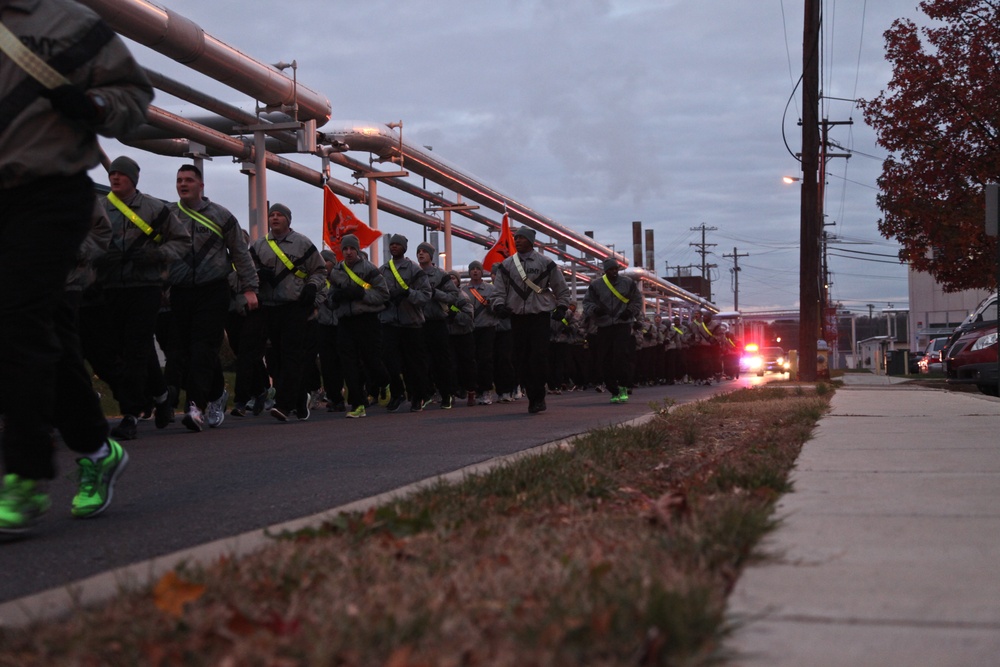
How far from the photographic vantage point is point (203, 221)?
32.0 feet

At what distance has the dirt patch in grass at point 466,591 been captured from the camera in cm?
213

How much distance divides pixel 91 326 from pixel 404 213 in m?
18.6

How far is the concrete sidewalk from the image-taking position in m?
2.21

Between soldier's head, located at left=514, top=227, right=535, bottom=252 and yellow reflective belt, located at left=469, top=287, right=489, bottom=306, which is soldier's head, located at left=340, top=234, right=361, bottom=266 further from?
yellow reflective belt, located at left=469, top=287, right=489, bottom=306

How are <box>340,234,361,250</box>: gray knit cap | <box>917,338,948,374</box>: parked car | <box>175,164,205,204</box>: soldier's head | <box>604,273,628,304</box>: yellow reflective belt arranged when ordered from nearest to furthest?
<box>175,164,205,204</box>: soldier's head, <box>340,234,361,250</box>: gray knit cap, <box>604,273,628,304</box>: yellow reflective belt, <box>917,338,948,374</box>: parked car

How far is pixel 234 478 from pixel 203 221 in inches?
167

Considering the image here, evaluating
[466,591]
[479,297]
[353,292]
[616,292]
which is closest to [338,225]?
[479,297]

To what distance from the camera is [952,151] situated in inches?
829

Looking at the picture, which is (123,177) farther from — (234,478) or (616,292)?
(616,292)

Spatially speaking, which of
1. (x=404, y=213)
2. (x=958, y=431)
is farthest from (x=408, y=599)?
(x=404, y=213)

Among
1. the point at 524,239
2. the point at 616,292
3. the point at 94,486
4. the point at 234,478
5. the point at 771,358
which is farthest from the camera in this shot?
the point at 771,358

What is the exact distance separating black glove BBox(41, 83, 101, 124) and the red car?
45.1 feet

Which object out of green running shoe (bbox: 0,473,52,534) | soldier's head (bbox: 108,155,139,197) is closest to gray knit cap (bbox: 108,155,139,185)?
soldier's head (bbox: 108,155,139,197)

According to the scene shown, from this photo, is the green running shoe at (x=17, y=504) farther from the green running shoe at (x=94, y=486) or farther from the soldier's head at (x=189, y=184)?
the soldier's head at (x=189, y=184)
